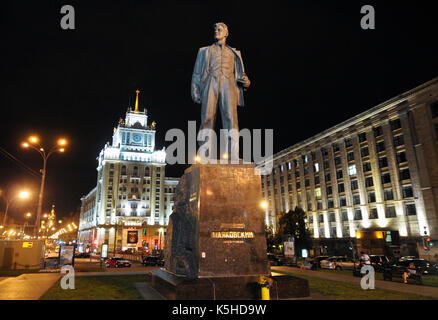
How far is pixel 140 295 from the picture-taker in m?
8.21

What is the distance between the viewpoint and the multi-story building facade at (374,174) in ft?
134

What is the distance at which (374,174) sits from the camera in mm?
47938

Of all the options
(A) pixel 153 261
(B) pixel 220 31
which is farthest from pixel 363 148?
(B) pixel 220 31

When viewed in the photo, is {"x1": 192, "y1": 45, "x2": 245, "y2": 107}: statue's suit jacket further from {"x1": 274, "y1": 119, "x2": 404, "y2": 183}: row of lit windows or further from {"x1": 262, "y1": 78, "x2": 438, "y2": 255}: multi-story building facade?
{"x1": 274, "y1": 119, "x2": 404, "y2": 183}: row of lit windows

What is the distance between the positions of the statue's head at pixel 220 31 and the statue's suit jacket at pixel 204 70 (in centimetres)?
38

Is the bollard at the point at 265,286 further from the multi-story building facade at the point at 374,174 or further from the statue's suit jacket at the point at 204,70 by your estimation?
the multi-story building facade at the point at 374,174

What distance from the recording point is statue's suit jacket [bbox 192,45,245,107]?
10.1 meters

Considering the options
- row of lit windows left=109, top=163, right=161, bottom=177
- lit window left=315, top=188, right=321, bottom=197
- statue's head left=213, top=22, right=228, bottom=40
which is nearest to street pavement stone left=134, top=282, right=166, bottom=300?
statue's head left=213, top=22, right=228, bottom=40

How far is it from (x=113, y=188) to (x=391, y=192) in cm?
7665

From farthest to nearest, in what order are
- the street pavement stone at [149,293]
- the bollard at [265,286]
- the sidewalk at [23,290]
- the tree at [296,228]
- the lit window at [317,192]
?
the lit window at [317,192], the tree at [296,228], the sidewalk at [23,290], the street pavement stone at [149,293], the bollard at [265,286]

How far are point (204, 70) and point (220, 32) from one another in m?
1.36

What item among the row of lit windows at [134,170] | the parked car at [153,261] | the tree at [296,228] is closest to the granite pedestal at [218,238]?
the parked car at [153,261]
